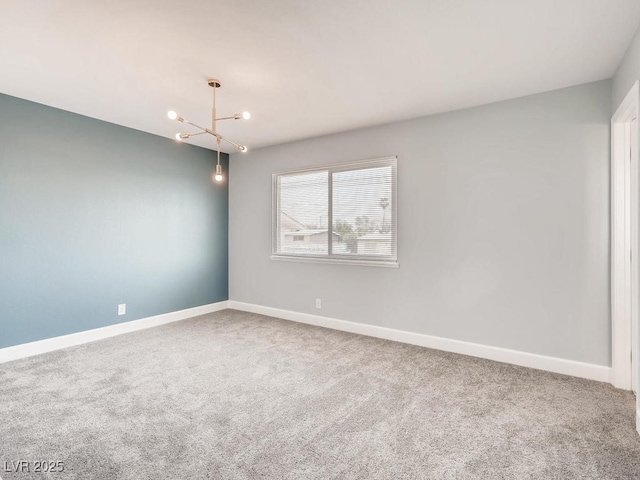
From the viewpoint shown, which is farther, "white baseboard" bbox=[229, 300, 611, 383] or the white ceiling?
"white baseboard" bbox=[229, 300, 611, 383]

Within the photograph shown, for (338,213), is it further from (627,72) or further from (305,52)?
(627,72)

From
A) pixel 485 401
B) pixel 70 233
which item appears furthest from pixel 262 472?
pixel 70 233

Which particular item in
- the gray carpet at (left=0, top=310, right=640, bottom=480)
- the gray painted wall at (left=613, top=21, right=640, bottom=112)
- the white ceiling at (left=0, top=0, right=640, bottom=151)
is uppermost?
the white ceiling at (left=0, top=0, right=640, bottom=151)

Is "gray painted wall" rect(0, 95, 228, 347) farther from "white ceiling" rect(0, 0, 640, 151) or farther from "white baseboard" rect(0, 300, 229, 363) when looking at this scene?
"white ceiling" rect(0, 0, 640, 151)

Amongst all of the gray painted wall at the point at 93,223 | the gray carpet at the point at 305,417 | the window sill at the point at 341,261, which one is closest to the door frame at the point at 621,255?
the gray carpet at the point at 305,417

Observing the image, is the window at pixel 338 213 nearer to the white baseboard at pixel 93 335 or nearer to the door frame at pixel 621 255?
the white baseboard at pixel 93 335

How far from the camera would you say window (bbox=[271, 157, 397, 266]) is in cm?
396

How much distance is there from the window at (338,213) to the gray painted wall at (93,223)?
1290 millimetres

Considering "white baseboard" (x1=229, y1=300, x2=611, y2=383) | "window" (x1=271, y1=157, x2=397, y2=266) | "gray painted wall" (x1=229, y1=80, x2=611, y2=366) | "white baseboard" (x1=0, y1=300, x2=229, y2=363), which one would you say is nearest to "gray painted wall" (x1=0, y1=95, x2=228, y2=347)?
"white baseboard" (x1=0, y1=300, x2=229, y2=363)

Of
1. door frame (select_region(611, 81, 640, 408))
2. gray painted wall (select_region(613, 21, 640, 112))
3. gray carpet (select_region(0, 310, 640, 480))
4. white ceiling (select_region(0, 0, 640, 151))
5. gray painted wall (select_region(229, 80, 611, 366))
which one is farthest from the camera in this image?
gray painted wall (select_region(229, 80, 611, 366))

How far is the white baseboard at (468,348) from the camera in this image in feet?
9.39

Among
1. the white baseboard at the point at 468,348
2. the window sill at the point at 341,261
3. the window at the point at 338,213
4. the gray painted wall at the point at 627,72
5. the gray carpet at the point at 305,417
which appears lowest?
the gray carpet at the point at 305,417

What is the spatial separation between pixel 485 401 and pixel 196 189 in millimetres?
4471

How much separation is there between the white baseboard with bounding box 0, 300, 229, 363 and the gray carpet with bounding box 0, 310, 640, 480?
139 mm
